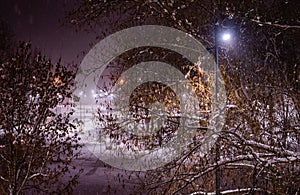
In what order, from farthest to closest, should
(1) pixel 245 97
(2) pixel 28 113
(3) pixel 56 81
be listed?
(3) pixel 56 81
(2) pixel 28 113
(1) pixel 245 97

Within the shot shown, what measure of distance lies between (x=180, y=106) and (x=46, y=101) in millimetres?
5103

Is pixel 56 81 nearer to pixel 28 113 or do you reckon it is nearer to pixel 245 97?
pixel 28 113

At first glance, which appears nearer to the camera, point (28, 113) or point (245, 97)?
point (245, 97)

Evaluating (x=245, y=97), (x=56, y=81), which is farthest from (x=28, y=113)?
(x=245, y=97)

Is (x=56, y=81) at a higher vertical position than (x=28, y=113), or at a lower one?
higher

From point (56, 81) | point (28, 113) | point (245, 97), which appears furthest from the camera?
point (56, 81)

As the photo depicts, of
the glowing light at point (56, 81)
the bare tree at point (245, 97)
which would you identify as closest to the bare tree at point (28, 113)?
the glowing light at point (56, 81)

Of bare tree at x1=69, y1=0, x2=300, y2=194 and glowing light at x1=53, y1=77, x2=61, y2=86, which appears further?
glowing light at x1=53, y1=77, x2=61, y2=86

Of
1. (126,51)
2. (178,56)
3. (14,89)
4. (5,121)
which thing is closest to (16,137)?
(5,121)

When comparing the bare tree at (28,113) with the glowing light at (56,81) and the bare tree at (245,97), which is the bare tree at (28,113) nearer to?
the glowing light at (56,81)

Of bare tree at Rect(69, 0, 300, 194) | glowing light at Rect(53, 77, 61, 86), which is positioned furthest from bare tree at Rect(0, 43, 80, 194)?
bare tree at Rect(69, 0, 300, 194)

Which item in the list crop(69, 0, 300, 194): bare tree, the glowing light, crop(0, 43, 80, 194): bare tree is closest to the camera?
crop(69, 0, 300, 194): bare tree

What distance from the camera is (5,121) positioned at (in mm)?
11812

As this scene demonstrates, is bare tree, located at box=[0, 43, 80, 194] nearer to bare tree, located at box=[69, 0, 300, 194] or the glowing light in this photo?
the glowing light
